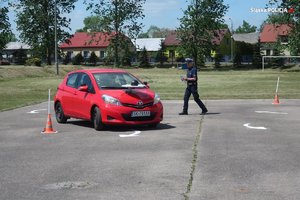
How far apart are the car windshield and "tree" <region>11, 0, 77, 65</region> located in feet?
224

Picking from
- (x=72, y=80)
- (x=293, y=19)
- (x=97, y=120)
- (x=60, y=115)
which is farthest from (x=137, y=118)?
(x=293, y=19)

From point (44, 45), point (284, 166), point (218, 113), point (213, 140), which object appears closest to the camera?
point (284, 166)

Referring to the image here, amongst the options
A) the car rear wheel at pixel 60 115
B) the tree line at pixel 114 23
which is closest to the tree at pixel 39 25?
the tree line at pixel 114 23

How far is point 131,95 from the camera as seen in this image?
43.2 feet

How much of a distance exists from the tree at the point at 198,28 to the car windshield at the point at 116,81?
7135 cm

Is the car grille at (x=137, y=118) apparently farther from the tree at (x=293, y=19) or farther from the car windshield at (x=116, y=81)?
the tree at (x=293, y=19)

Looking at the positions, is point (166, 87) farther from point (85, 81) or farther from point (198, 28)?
point (198, 28)

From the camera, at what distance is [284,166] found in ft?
27.3

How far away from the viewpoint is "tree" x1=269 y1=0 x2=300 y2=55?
71562 mm

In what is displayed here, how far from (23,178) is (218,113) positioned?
36.5 ft

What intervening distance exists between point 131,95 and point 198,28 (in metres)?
74.6

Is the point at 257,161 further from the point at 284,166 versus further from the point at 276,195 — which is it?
the point at 276,195

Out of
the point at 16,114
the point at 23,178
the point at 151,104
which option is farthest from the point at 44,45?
the point at 23,178

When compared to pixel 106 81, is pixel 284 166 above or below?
below
